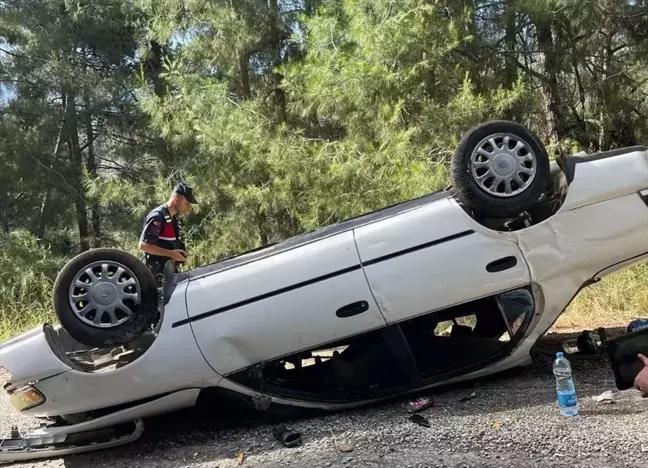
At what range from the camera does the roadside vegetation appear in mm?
7965

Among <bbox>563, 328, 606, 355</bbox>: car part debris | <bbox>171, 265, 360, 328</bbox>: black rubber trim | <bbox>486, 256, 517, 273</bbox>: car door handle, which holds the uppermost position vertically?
<bbox>171, 265, 360, 328</bbox>: black rubber trim

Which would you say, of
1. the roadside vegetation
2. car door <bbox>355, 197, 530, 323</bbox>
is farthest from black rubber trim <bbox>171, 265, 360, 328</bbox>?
the roadside vegetation

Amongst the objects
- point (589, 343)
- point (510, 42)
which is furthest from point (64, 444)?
point (510, 42)

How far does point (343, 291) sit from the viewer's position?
3783 mm

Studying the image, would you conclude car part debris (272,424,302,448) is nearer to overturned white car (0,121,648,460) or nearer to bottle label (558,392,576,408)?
overturned white car (0,121,648,460)

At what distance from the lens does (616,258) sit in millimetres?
3912

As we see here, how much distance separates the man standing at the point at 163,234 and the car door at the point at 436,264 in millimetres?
1876

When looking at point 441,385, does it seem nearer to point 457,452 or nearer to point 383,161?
point 457,452

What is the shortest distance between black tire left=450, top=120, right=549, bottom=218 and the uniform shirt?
2549 mm

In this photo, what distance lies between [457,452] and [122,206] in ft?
33.1

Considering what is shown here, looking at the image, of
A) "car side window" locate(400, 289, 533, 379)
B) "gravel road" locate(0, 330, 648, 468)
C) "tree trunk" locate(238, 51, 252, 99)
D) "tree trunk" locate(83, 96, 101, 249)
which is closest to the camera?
"gravel road" locate(0, 330, 648, 468)

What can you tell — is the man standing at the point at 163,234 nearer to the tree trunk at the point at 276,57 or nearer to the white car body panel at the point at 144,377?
the white car body panel at the point at 144,377

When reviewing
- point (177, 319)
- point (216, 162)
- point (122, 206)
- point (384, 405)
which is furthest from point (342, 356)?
point (122, 206)

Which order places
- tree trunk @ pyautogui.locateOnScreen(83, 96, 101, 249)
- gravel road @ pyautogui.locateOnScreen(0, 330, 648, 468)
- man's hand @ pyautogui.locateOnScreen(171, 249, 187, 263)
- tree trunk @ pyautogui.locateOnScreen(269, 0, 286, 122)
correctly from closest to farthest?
gravel road @ pyautogui.locateOnScreen(0, 330, 648, 468)
man's hand @ pyautogui.locateOnScreen(171, 249, 187, 263)
tree trunk @ pyautogui.locateOnScreen(269, 0, 286, 122)
tree trunk @ pyautogui.locateOnScreen(83, 96, 101, 249)
